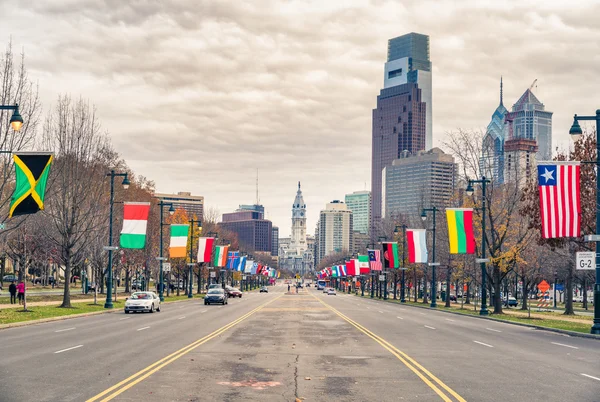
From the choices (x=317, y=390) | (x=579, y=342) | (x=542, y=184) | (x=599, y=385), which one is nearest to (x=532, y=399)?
(x=599, y=385)

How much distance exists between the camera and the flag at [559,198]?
31.2 meters

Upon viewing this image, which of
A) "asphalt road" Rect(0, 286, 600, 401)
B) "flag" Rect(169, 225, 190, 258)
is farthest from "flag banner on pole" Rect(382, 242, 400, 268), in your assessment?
"asphalt road" Rect(0, 286, 600, 401)

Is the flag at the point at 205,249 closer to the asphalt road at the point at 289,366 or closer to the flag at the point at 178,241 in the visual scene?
the flag at the point at 178,241

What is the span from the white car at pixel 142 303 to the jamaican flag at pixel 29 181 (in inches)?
667

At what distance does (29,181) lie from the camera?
31.0 metres

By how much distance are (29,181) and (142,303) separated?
58.3ft

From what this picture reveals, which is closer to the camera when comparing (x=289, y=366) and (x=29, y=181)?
(x=289, y=366)

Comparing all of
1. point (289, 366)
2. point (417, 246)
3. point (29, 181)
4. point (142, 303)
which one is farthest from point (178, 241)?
point (289, 366)

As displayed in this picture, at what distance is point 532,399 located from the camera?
13.6m

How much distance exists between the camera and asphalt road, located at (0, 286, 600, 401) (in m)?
13.8

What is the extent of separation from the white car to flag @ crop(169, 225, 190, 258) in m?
11.3

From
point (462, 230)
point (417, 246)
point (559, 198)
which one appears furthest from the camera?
point (417, 246)

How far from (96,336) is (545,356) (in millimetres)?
16426

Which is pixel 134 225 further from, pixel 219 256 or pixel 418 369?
pixel 219 256
